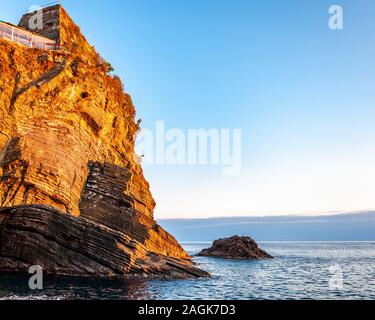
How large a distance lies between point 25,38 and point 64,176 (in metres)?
19.3

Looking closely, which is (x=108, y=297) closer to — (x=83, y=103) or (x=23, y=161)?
(x=23, y=161)

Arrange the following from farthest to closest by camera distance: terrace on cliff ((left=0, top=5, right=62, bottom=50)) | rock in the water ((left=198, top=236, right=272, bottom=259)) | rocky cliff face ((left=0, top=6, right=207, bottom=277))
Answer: rock in the water ((left=198, top=236, right=272, bottom=259))
terrace on cliff ((left=0, top=5, right=62, bottom=50))
rocky cliff face ((left=0, top=6, right=207, bottom=277))

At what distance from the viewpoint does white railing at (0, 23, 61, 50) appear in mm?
43309

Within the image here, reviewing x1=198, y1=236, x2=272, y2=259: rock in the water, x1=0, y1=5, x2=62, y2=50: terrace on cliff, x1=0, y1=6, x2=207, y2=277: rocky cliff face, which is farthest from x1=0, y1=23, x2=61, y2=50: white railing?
x1=198, y1=236, x2=272, y2=259: rock in the water

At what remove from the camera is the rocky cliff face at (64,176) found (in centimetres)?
3231

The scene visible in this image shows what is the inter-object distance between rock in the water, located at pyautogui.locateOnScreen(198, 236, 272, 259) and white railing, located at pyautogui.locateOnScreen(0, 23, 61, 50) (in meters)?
58.1

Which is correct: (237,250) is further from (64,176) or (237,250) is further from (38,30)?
(38,30)

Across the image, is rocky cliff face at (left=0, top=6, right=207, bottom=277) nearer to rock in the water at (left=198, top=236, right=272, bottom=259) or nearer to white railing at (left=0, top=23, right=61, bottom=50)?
white railing at (left=0, top=23, right=61, bottom=50)

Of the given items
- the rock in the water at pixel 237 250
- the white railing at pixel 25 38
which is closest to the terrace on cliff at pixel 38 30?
the white railing at pixel 25 38

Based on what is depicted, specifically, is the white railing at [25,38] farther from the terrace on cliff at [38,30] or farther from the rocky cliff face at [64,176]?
the rocky cliff face at [64,176]

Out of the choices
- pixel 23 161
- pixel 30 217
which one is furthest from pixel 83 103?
pixel 30 217

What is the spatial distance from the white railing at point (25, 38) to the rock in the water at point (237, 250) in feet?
191

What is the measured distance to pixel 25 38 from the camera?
45.4 meters
